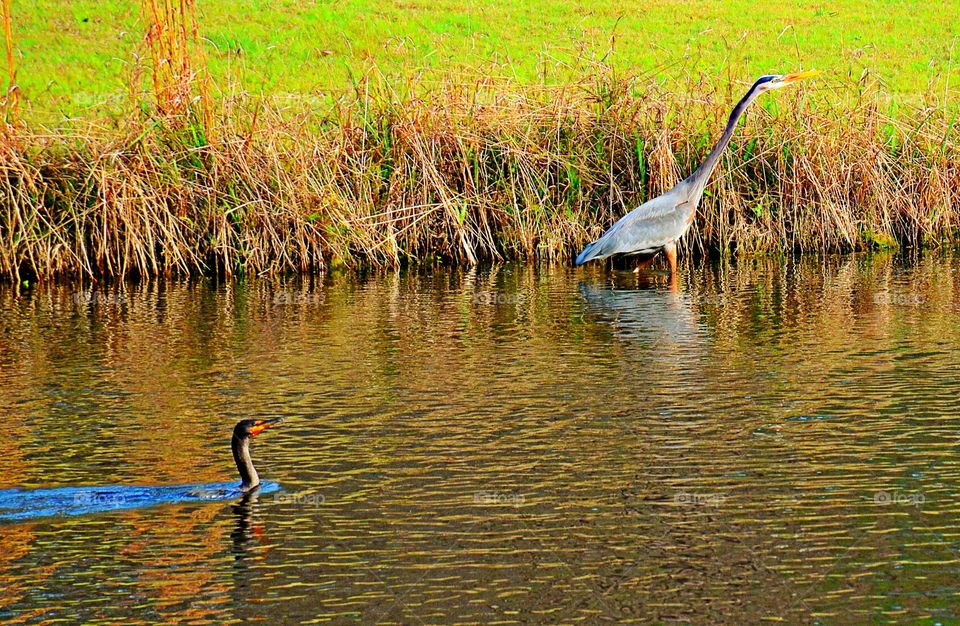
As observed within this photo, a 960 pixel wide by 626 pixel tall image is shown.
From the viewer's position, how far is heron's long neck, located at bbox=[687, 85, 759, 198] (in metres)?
14.2

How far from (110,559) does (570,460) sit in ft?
7.68

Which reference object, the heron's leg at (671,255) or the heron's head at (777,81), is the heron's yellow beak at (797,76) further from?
the heron's leg at (671,255)

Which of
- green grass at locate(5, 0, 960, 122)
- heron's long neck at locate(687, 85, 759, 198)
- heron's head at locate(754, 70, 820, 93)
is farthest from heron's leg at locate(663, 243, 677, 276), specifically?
green grass at locate(5, 0, 960, 122)

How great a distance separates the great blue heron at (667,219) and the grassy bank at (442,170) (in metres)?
1.23

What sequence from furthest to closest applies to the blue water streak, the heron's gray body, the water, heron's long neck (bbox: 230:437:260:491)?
the heron's gray body, heron's long neck (bbox: 230:437:260:491), the blue water streak, the water

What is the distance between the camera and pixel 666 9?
4234cm

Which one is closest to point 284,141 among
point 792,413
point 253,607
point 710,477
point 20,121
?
point 20,121

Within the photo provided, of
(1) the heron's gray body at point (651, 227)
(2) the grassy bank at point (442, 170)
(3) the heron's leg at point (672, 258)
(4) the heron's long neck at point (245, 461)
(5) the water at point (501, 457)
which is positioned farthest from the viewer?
(2) the grassy bank at point (442, 170)

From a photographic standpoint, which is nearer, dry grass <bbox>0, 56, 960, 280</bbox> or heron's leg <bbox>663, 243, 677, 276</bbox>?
heron's leg <bbox>663, 243, 677, 276</bbox>

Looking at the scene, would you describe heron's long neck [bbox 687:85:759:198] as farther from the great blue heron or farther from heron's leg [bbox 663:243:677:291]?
heron's leg [bbox 663:243:677:291]

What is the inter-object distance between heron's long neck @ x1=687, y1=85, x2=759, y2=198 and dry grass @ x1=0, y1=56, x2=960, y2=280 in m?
1.15

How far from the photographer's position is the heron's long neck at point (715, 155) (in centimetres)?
1418

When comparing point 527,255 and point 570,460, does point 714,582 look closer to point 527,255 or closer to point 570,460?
point 570,460

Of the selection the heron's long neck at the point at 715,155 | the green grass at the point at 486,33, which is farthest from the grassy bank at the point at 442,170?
the green grass at the point at 486,33
